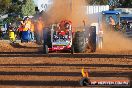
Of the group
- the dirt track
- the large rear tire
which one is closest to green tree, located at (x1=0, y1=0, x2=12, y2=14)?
the large rear tire

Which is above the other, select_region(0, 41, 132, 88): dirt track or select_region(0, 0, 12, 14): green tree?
select_region(0, 0, 12, 14): green tree

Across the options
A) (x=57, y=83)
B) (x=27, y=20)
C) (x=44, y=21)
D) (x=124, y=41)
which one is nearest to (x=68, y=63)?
(x=57, y=83)

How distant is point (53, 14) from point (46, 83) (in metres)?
14.5

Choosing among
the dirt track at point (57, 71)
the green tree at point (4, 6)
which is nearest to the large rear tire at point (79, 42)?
the dirt track at point (57, 71)

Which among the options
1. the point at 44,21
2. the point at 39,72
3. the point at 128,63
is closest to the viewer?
the point at 39,72

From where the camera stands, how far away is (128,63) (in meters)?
16.4

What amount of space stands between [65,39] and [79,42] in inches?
25.4

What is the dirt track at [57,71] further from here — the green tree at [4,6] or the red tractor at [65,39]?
the green tree at [4,6]

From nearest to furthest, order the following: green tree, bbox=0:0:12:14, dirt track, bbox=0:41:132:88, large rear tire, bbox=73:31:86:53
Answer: dirt track, bbox=0:41:132:88, large rear tire, bbox=73:31:86:53, green tree, bbox=0:0:12:14

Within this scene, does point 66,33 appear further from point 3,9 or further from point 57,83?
point 3,9

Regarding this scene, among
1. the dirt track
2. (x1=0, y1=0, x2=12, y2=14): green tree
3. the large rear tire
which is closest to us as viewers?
the dirt track

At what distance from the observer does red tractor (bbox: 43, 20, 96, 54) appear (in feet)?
70.7

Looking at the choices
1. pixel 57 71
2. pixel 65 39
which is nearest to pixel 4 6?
pixel 65 39

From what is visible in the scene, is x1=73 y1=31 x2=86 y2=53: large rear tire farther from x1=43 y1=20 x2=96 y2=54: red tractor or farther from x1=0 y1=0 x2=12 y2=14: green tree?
x1=0 y1=0 x2=12 y2=14: green tree
